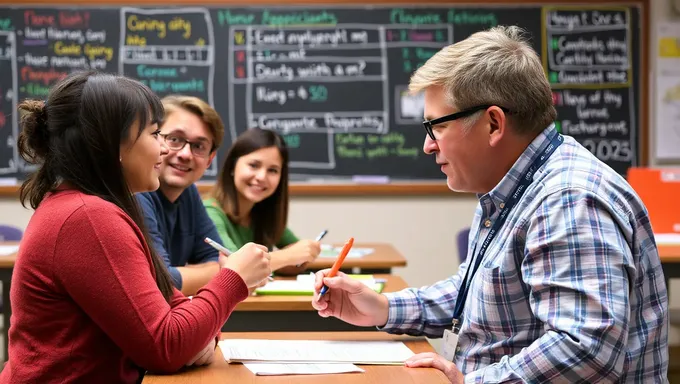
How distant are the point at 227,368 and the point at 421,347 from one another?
0.46m

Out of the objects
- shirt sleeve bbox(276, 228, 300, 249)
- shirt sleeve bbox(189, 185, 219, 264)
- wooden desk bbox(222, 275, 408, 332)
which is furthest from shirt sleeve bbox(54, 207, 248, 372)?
shirt sleeve bbox(276, 228, 300, 249)

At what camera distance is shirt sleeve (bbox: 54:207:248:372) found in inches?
57.0

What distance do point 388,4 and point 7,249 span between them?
2694mm

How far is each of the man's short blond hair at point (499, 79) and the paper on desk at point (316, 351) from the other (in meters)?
0.54

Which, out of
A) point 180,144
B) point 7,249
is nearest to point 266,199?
point 180,144

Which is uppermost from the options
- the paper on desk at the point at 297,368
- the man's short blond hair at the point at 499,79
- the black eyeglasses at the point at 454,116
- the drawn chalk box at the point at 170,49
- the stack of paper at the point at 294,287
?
the drawn chalk box at the point at 170,49

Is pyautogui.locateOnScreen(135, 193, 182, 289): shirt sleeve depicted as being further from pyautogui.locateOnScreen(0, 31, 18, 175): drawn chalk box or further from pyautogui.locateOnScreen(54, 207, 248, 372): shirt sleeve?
pyautogui.locateOnScreen(0, 31, 18, 175): drawn chalk box

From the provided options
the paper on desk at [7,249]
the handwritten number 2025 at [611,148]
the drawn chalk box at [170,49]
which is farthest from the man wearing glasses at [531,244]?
the handwritten number 2025 at [611,148]

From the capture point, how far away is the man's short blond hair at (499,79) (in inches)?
61.2

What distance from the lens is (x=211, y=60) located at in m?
5.02

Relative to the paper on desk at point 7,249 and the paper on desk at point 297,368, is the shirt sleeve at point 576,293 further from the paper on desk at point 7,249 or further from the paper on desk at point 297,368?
the paper on desk at point 7,249

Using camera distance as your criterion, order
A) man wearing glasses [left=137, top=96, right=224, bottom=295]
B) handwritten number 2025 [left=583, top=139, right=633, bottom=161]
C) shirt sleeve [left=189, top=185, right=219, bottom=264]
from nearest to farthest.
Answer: man wearing glasses [left=137, top=96, right=224, bottom=295], shirt sleeve [left=189, top=185, right=219, bottom=264], handwritten number 2025 [left=583, top=139, right=633, bottom=161]

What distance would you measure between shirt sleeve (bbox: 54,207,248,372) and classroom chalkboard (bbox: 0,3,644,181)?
11.6 ft

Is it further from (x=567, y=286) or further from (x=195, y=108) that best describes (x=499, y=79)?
(x=195, y=108)
